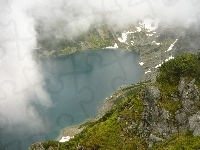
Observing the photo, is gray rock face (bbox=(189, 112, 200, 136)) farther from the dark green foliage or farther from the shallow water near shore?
the shallow water near shore

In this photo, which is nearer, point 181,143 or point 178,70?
point 181,143

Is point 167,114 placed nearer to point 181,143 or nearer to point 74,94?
point 181,143

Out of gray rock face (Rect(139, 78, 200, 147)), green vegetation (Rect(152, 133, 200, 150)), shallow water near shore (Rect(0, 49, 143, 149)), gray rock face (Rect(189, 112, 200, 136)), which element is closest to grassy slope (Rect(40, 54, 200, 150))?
gray rock face (Rect(139, 78, 200, 147))

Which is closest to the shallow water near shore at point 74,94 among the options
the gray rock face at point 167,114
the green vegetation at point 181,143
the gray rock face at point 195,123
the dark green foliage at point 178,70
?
the gray rock face at point 167,114

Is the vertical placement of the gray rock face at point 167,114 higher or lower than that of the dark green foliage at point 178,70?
lower

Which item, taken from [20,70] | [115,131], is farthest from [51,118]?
[115,131]

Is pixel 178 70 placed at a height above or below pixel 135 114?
above

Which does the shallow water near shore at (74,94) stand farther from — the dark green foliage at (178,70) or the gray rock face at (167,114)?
the dark green foliage at (178,70)

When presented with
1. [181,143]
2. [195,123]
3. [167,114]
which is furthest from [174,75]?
[181,143]

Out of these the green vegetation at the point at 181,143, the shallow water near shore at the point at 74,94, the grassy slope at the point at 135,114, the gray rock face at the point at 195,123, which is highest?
the shallow water near shore at the point at 74,94

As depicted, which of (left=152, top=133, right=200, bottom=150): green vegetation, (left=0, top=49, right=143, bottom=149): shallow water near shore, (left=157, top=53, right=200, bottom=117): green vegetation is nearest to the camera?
(left=152, top=133, right=200, bottom=150): green vegetation

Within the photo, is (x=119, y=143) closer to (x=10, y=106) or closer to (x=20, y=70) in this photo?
(x=10, y=106)
